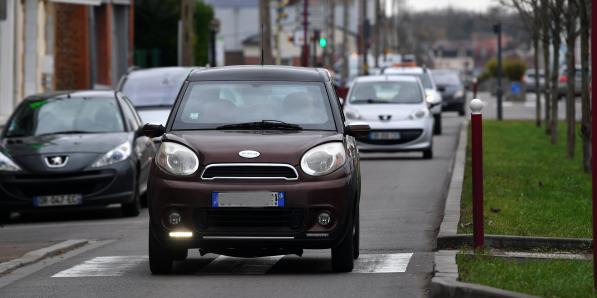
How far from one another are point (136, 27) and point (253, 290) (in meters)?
55.7

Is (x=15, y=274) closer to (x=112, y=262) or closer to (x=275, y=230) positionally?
(x=112, y=262)

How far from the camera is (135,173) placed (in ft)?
61.0

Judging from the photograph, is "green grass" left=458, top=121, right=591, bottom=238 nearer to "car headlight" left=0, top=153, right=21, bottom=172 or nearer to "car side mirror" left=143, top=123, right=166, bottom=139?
"car side mirror" left=143, top=123, right=166, bottom=139

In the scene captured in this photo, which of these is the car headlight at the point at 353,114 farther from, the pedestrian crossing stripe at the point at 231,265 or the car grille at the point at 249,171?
the car grille at the point at 249,171

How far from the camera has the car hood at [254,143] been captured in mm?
11680

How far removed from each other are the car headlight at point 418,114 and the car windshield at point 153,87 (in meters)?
4.74

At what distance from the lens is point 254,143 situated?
39.0 feet

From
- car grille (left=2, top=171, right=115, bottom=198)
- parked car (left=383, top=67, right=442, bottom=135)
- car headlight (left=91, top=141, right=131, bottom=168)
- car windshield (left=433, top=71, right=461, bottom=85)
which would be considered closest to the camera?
car grille (left=2, top=171, right=115, bottom=198)

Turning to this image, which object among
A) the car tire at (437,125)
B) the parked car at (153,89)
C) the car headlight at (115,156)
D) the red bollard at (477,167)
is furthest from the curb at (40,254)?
the car tire at (437,125)

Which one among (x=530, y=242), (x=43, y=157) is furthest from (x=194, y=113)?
(x=43, y=157)

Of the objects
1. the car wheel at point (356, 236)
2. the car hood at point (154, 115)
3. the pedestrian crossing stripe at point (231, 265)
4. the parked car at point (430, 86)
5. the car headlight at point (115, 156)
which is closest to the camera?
A: the pedestrian crossing stripe at point (231, 265)

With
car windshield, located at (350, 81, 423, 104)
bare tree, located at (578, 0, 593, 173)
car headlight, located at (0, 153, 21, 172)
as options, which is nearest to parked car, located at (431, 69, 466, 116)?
car windshield, located at (350, 81, 423, 104)

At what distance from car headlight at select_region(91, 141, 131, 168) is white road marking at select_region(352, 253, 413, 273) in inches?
217

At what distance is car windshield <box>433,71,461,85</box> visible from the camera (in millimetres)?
52281
